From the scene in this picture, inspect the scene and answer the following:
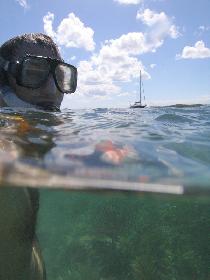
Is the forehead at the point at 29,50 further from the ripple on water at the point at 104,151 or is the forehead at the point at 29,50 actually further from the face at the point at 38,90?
the ripple on water at the point at 104,151

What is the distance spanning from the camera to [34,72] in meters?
5.07

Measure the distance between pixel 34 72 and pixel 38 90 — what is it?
0.26 metres

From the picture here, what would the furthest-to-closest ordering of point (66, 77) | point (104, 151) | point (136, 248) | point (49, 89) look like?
point (136, 248)
point (66, 77)
point (49, 89)
point (104, 151)

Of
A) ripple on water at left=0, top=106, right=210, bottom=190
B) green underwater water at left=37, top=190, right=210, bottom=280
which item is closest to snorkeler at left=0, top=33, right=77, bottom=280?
ripple on water at left=0, top=106, right=210, bottom=190

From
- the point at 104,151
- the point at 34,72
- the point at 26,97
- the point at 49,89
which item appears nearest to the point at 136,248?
the point at 49,89

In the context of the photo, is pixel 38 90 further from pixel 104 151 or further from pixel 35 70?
pixel 104 151

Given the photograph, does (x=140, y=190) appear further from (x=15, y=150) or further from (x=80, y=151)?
(x=15, y=150)

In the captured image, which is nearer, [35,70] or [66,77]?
[35,70]

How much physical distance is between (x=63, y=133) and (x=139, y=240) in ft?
43.9

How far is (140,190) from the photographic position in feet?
11.9

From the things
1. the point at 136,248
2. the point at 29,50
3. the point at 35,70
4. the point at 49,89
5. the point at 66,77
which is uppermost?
the point at 29,50

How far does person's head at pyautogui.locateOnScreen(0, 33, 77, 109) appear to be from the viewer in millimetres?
5008

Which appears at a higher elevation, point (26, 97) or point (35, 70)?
point (35, 70)

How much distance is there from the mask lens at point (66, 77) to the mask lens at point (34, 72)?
238mm
